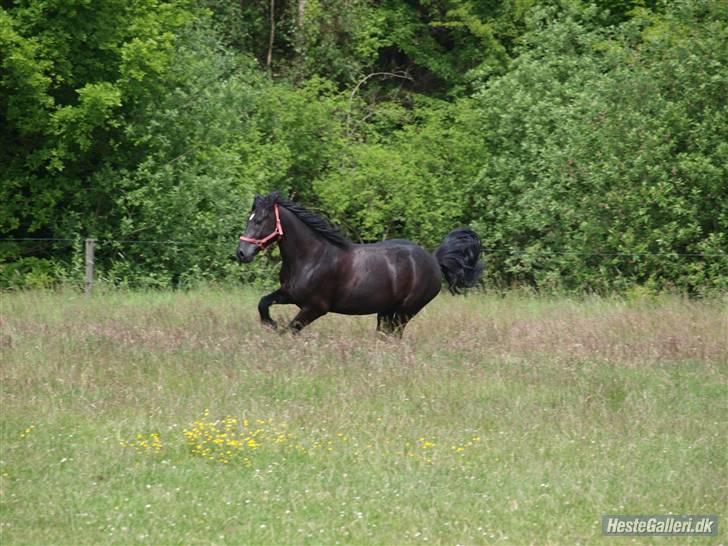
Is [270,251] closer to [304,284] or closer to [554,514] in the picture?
[304,284]

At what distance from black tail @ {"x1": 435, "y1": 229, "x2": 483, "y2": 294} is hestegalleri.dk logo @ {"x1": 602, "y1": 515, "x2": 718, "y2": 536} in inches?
303

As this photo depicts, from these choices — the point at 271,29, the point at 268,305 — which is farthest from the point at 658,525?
the point at 271,29

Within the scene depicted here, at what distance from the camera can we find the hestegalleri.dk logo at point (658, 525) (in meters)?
7.96

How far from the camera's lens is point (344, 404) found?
1094 centimetres

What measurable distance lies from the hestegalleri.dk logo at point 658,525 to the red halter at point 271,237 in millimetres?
6777

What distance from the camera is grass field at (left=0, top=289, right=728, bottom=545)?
8125 mm

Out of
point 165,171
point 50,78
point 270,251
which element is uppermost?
point 50,78

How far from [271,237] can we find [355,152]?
1417 centimetres

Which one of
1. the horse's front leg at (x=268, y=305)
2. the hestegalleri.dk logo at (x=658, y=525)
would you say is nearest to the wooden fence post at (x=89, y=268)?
the horse's front leg at (x=268, y=305)

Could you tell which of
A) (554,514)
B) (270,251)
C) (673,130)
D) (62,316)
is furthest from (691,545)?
(270,251)

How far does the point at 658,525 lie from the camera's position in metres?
8.07

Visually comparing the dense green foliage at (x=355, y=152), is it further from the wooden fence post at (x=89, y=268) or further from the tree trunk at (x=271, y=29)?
the wooden fence post at (x=89, y=268)

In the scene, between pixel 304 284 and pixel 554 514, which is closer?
pixel 554 514

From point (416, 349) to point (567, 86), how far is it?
15.0 metres
